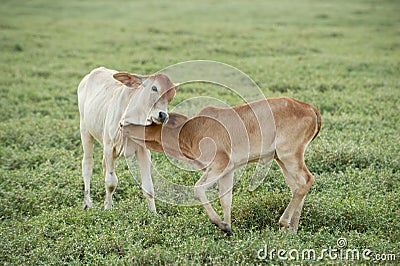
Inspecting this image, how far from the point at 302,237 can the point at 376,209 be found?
1139 mm

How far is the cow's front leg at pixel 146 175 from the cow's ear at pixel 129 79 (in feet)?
2.66

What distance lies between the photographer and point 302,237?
17.7ft

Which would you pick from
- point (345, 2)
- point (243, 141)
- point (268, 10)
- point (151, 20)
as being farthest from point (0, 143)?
point (345, 2)

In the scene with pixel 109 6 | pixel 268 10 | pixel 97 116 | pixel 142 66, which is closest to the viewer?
pixel 97 116

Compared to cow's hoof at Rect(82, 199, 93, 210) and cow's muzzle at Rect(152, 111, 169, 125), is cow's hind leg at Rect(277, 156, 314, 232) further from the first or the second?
cow's hoof at Rect(82, 199, 93, 210)

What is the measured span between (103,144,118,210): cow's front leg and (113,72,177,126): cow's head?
59 centimetres

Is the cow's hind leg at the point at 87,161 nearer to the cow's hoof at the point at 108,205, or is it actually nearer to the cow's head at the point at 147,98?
the cow's hoof at the point at 108,205

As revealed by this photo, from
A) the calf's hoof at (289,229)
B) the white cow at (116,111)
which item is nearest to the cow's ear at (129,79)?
the white cow at (116,111)

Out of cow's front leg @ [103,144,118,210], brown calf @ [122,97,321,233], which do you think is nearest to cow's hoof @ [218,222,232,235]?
brown calf @ [122,97,321,233]

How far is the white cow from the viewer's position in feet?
18.6

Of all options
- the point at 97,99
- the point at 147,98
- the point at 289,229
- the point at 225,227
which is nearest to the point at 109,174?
the point at 97,99

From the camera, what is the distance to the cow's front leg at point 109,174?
6359 mm

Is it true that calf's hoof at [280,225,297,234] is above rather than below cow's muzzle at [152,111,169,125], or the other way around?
below

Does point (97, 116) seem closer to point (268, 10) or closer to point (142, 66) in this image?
point (142, 66)
